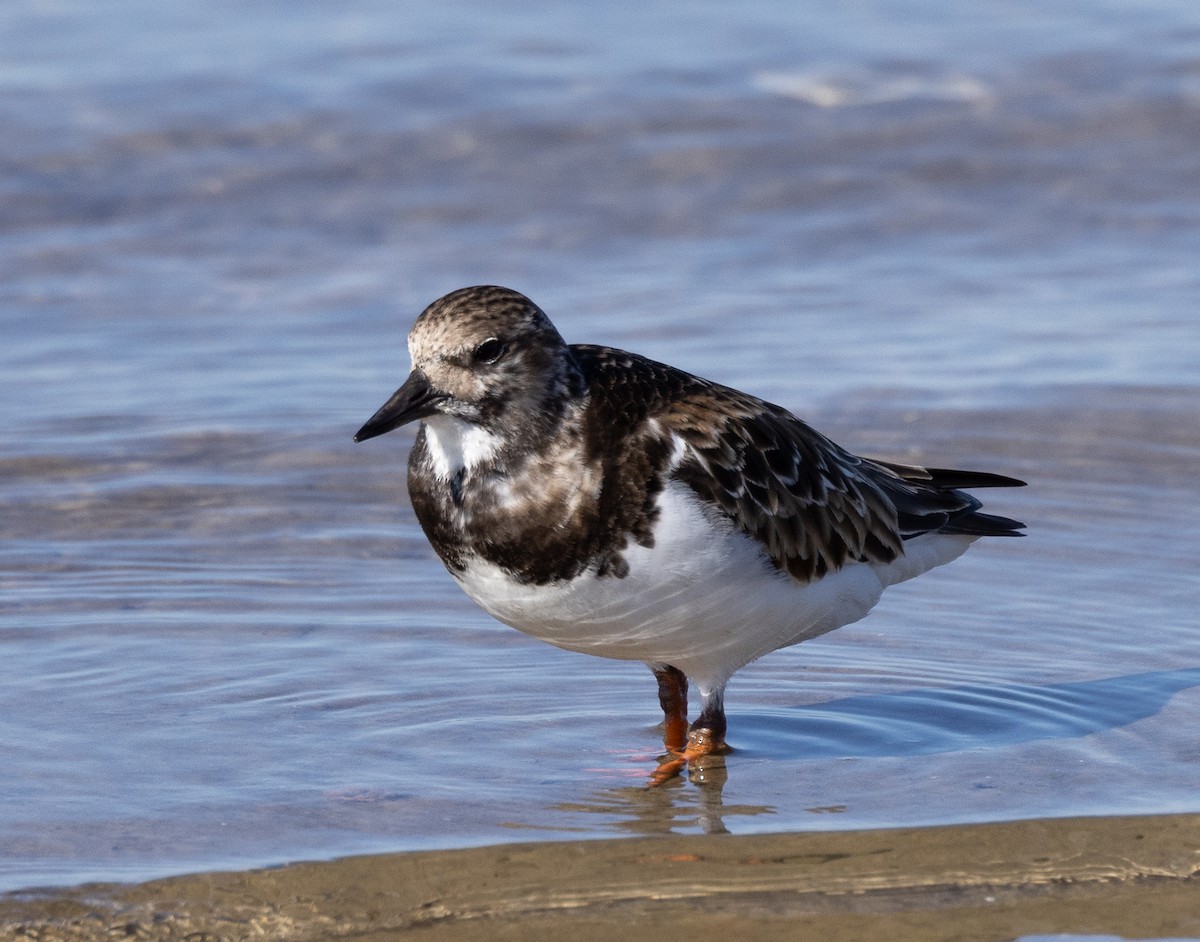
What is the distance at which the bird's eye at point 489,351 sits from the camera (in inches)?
187

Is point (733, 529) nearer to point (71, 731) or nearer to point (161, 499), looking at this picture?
point (71, 731)

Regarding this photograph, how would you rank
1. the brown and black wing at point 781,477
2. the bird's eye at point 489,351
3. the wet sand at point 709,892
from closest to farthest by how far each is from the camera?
1. the wet sand at point 709,892
2. the bird's eye at point 489,351
3. the brown and black wing at point 781,477

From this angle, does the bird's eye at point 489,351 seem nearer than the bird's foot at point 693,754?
Yes

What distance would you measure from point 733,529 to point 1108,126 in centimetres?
876

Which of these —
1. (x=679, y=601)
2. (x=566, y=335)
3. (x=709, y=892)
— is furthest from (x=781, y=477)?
(x=566, y=335)

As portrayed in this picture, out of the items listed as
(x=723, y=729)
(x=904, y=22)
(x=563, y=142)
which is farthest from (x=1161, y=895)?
→ (x=904, y=22)

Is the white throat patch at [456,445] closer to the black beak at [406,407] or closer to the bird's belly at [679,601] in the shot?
the black beak at [406,407]

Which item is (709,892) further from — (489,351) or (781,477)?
(489,351)

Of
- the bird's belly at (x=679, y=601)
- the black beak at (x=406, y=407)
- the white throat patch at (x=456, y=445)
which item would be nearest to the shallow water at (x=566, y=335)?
the bird's belly at (x=679, y=601)

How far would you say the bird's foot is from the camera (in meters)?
5.40

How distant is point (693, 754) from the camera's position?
5.47 m

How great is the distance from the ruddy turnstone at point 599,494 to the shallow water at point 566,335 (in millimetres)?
550

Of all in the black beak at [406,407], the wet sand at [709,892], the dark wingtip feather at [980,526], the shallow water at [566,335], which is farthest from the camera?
the dark wingtip feather at [980,526]

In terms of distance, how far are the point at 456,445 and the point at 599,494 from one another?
0.44 meters
